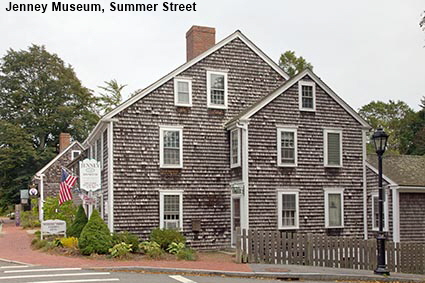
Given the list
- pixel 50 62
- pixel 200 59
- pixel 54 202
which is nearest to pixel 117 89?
pixel 50 62

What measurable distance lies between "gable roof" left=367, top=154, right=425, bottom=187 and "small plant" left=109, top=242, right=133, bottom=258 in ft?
40.4

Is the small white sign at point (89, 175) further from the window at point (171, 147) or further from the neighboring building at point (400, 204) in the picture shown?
the neighboring building at point (400, 204)

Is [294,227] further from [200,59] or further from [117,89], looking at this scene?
[117,89]

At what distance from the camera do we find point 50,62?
58906 millimetres

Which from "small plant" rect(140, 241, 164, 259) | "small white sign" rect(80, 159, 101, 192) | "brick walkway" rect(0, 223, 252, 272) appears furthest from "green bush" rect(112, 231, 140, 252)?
"small white sign" rect(80, 159, 101, 192)

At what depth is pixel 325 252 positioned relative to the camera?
733 inches

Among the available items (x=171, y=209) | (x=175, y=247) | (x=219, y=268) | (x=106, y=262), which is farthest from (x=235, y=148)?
(x=106, y=262)

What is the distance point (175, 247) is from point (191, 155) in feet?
14.6

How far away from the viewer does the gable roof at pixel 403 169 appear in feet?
79.7

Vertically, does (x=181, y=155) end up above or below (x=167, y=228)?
above

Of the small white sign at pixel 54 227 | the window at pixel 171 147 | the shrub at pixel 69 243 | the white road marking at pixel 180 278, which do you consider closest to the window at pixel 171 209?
the window at pixel 171 147

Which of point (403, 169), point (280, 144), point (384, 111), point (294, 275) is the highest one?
point (384, 111)

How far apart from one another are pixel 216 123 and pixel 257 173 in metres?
3.03

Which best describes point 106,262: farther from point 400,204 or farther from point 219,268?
point 400,204
